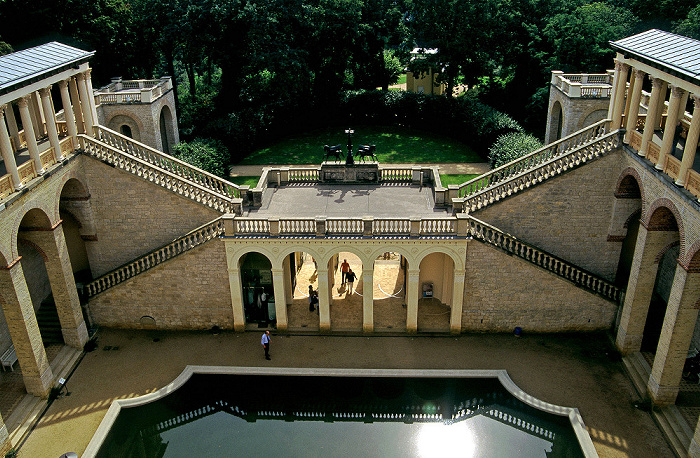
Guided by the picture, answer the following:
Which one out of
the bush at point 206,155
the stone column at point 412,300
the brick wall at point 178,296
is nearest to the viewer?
the stone column at point 412,300

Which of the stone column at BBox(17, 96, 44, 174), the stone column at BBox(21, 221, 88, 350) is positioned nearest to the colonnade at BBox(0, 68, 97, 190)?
the stone column at BBox(17, 96, 44, 174)

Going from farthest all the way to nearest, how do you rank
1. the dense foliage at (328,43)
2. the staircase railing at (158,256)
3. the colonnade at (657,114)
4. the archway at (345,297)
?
the dense foliage at (328,43)
the archway at (345,297)
the staircase railing at (158,256)
the colonnade at (657,114)

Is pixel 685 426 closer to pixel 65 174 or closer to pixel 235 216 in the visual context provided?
pixel 235 216

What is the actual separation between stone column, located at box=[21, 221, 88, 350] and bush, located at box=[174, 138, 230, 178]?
14.3 metres

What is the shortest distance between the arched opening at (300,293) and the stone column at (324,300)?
56 centimetres

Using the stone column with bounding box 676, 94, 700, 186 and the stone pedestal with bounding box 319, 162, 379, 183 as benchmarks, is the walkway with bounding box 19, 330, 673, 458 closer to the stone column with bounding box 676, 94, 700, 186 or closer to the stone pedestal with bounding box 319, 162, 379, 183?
the stone pedestal with bounding box 319, 162, 379, 183

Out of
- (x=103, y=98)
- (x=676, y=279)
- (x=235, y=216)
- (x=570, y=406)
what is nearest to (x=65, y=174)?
(x=235, y=216)

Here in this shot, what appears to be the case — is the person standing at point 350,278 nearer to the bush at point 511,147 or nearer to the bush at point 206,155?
the bush at point 511,147

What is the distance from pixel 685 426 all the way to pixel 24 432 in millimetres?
25279

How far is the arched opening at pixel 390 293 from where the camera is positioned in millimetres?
30125

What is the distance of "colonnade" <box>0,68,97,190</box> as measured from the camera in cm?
2336

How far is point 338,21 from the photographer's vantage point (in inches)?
2055

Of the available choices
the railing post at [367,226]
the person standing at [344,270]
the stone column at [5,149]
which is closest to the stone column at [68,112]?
the stone column at [5,149]

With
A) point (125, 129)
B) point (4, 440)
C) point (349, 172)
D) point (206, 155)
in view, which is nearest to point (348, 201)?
point (349, 172)
